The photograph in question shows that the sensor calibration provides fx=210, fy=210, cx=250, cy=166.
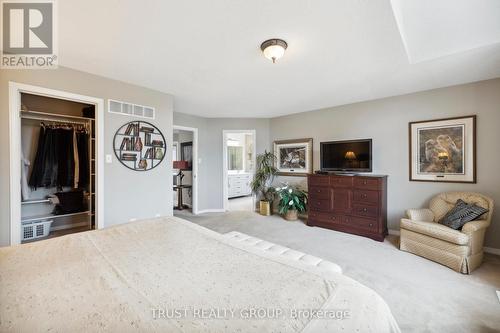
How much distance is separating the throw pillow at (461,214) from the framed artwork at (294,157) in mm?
2440

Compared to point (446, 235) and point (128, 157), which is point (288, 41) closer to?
point (128, 157)

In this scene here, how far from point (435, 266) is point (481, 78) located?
2565 millimetres

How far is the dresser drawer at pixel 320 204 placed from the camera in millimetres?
3916

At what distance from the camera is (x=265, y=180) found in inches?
204

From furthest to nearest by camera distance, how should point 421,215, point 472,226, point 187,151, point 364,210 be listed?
point 187,151 < point 364,210 < point 421,215 < point 472,226

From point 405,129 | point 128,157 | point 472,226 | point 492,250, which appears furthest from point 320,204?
point 128,157

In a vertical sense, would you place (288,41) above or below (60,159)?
above

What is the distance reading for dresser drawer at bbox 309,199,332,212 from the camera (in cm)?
392

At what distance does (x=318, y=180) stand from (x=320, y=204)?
1.51 ft

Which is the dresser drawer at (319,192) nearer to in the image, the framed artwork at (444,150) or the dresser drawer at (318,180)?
the dresser drawer at (318,180)

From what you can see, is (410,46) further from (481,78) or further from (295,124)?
(295,124)

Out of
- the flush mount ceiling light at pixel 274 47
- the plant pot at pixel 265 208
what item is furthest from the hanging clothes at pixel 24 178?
the plant pot at pixel 265 208

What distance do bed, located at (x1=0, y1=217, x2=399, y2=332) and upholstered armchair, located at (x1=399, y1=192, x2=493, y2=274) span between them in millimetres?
2312

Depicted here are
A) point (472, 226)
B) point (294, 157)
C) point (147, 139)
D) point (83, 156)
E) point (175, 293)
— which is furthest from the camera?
point (294, 157)
